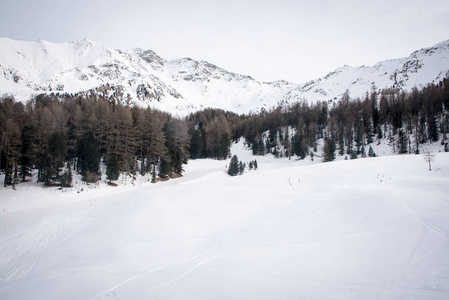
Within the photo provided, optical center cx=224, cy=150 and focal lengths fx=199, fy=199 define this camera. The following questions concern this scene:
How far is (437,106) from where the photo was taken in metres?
56.1

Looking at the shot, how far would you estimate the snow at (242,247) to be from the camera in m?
5.42

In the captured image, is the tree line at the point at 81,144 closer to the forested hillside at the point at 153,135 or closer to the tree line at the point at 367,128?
the forested hillside at the point at 153,135

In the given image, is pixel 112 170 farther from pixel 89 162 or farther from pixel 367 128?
pixel 367 128

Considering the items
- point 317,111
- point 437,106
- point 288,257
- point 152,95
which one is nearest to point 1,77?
point 152,95

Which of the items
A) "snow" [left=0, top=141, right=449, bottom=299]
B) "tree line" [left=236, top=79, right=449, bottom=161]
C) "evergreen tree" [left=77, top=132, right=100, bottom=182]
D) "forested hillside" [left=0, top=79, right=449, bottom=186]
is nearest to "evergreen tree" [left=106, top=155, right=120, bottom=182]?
"forested hillside" [left=0, top=79, right=449, bottom=186]

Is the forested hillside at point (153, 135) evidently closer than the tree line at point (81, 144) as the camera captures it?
No

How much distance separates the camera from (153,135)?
3400cm

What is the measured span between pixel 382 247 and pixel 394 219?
93.7 inches

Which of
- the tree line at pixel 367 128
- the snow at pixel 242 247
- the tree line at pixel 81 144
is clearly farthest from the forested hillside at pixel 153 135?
the snow at pixel 242 247

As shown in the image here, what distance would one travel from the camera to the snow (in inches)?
213

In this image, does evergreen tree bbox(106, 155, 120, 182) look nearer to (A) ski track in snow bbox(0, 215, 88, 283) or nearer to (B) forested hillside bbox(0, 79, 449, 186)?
(B) forested hillside bbox(0, 79, 449, 186)

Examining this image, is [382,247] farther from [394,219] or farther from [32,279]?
[32,279]

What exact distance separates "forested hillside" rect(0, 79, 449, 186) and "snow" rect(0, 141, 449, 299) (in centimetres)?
1357

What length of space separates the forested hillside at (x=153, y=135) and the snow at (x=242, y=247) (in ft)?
44.5
